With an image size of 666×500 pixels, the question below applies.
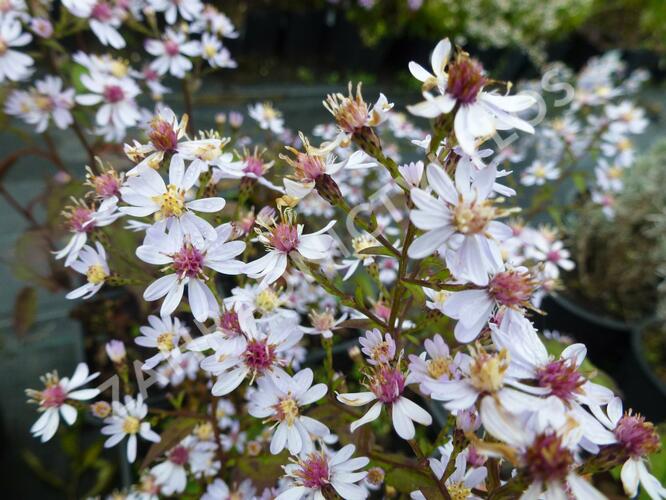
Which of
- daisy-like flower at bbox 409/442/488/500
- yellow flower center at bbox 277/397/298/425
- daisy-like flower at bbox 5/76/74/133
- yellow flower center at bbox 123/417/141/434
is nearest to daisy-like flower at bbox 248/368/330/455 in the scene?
yellow flower center at bbox 277/397/298/425

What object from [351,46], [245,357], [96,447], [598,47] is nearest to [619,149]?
[245,357]

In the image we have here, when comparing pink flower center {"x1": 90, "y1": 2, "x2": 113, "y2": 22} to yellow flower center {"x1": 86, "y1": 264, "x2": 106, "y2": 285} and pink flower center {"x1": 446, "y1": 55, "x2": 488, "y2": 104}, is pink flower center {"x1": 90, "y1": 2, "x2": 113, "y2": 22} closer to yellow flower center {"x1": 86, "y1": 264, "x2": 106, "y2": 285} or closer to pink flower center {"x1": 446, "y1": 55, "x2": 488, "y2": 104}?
yellow flower center {"x1": 86, "y1": 264, "x2": 106, "y2": 285}

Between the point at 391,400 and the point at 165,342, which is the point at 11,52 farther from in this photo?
the point at 391,400

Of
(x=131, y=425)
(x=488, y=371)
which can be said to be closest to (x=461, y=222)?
(x=488, y=371)

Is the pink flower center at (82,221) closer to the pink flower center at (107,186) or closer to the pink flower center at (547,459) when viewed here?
the pink flower center at (107,186)

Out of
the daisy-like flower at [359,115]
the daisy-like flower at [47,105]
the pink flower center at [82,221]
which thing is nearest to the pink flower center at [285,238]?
the daisy-like flower at [359,115]

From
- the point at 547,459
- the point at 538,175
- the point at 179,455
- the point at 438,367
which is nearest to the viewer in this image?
the point at 547,459
